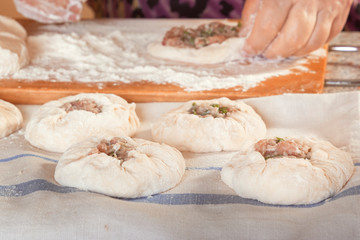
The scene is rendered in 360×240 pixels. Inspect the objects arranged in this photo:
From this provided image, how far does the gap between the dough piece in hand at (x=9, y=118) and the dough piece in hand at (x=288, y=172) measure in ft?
2.96

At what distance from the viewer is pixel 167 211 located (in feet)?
4.39

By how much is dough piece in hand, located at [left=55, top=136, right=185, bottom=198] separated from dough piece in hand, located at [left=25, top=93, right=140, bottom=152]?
184 millimetres

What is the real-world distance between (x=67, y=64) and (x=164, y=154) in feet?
3.65

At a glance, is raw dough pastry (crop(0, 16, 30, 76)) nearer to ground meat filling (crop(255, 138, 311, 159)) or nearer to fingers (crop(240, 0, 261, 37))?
fingers (crop(240, 0, 261, 37))

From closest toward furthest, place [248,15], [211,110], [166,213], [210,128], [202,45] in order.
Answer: [166,213] < [210,128] < [211,110] < [248,15] < [202,45]

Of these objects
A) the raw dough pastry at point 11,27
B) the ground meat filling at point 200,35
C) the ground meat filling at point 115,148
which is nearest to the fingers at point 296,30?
the ground meat filling at point 200,35

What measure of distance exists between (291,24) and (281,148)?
962mm

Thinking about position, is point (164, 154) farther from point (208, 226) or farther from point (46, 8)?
point (46, 8)

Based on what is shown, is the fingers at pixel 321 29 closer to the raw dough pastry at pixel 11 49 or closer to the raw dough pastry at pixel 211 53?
the raw dough pastry at pixel 211 53

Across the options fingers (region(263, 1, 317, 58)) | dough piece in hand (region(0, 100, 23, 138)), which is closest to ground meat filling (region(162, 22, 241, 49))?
fingers (region(263, 1, 317, 58))

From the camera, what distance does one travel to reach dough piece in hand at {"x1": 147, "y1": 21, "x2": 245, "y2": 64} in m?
2.46

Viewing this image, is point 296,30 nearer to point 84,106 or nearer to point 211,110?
point 211,110

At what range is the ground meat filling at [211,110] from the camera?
1855 millimetres

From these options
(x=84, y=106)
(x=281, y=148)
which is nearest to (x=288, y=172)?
(x=281, y=148)
